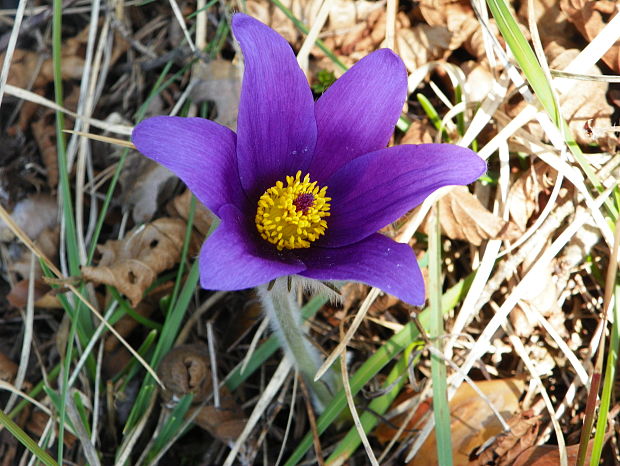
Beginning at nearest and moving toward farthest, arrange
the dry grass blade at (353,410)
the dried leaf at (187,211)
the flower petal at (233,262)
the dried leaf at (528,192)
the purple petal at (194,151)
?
the flower petal at (233,262) → the purple petal at (194,151) → the dry grass blade at (353,410) → the dried leaf at (528,192) → the dried leaf at (187,211)

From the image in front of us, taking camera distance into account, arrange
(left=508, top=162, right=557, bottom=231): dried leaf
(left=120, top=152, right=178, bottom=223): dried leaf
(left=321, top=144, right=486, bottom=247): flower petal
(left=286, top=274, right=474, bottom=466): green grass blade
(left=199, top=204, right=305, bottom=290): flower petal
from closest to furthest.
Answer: (left=199, top=204, right=305, bottom=290): flower petal → (left=321, top=144, right=486, bottom=247): flower petal → (left=286, top=274, right=474, bottom=466): green grass blade → (left=508, top=162, right=557, bottom=231): dried leaf → (left=120, top=152, right=178, bottom=223): dried leaf

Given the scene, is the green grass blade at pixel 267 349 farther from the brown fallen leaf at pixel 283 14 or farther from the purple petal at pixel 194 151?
the brown fallen leaf at pixel 283 14

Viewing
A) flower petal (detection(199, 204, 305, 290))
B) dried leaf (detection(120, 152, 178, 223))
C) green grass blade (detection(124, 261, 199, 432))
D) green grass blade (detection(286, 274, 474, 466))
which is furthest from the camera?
dried leaf (detection(120, 152, 178, 223))

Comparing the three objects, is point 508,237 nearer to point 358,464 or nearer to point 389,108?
point 389,108

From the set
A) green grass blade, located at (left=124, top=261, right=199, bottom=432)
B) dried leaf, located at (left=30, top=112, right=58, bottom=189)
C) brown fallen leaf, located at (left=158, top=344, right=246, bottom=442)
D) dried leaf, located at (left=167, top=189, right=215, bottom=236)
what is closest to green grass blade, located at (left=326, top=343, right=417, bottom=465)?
brown fallen leaf, located at (left=158, top=344, right=246, bottom=442)

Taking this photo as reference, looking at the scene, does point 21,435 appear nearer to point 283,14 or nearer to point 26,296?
point 26,296

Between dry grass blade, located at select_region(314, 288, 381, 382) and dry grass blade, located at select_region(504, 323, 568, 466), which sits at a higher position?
dry grass blade, located at select_region(314, 288, 381, 382)

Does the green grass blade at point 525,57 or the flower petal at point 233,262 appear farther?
the green grass blade at point 525,57

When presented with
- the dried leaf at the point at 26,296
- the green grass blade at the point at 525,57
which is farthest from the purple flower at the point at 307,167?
the dried leaf at the point at 26,296

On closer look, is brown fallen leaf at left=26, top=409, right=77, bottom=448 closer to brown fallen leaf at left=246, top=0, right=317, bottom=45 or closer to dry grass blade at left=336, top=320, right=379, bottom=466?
dry grass blade at left=336, top=320, right=379, bottom=466
